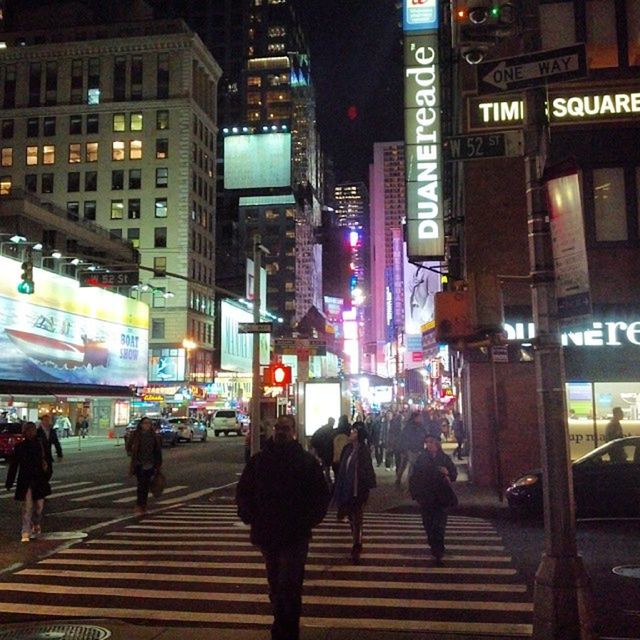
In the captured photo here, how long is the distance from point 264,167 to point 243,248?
15.6 meters

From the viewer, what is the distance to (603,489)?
42.6 feet

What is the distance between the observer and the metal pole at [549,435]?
574cm

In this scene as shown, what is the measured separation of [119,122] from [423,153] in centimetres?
7088

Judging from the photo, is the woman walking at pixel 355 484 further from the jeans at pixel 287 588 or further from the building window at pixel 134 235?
the building window at pixel 134 235

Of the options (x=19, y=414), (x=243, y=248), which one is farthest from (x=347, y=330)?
(x=19, y=414)

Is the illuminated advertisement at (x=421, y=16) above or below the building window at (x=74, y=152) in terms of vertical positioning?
below

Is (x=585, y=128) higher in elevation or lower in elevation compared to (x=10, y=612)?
higher

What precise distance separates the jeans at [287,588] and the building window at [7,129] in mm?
91097

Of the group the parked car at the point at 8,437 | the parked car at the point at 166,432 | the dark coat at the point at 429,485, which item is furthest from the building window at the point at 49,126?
the dark coat at the point at 429,485

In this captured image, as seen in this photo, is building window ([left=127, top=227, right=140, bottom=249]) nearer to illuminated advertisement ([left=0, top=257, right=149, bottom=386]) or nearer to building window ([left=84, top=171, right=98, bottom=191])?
building window ([left=84, top=171, right=98, bottom=191])

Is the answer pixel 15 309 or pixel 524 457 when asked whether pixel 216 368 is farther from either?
pixel 524 457

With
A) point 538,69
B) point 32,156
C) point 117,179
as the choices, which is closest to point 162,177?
point 117,179

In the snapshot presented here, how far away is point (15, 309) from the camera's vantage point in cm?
4316

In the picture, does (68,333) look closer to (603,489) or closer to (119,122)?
(603,489)
